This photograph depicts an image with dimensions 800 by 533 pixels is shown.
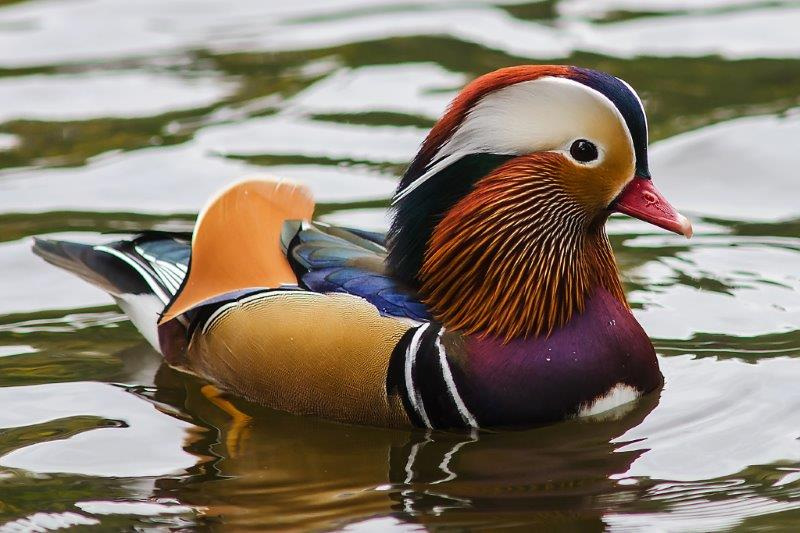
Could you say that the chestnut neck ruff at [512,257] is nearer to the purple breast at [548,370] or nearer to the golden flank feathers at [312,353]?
the purple breast at [548,370]

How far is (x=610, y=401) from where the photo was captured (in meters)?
6.06

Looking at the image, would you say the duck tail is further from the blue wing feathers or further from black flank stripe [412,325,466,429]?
black flank stripe [412,325,466,429]

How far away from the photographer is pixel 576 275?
6.12 m

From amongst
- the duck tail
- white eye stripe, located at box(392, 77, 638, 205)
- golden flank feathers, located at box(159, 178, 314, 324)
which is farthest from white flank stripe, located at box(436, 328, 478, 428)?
the duck tail

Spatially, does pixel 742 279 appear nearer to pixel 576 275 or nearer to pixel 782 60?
pixel 576 275

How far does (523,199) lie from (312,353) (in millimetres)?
1027

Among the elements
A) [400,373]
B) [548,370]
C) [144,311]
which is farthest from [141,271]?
[548,370]

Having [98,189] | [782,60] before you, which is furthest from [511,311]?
[782,60]

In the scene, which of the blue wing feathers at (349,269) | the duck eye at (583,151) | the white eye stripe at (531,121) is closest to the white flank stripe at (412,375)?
the blue wing feathers at (349,269)

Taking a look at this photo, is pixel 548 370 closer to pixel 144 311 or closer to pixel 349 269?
pixel 349 269

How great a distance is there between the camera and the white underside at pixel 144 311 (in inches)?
271

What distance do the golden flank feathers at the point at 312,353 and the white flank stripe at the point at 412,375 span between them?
57 millimetres

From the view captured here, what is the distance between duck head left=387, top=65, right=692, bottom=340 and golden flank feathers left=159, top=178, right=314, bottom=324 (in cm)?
55

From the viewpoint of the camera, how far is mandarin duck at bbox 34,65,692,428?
5.88 m
